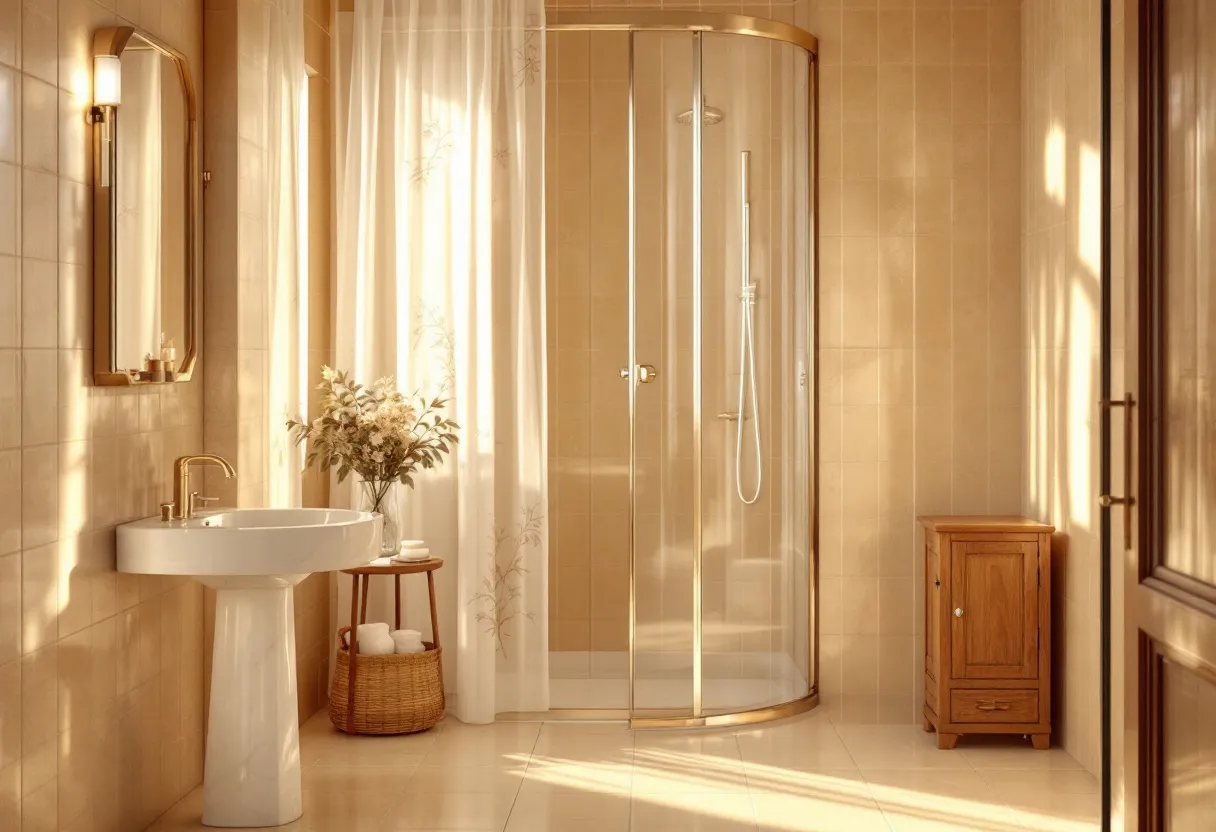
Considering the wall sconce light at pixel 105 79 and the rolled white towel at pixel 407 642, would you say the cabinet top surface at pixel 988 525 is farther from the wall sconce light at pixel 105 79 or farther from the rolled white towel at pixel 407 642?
the wall sconce light at pixel 105 79

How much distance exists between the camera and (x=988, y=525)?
4172mm

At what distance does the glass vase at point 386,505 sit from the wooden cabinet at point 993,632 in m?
1.76

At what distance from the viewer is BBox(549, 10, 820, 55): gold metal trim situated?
4.30 meters

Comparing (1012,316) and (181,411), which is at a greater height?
(1012,316)

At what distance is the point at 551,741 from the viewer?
166 inches

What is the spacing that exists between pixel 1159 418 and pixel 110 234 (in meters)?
2.31

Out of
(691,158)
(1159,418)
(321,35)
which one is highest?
(321,35)

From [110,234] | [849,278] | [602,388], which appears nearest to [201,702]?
[110,234]

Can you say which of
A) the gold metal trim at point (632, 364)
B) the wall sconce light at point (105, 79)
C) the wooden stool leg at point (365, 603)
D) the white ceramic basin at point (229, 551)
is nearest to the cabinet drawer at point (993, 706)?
the gold metal trim at point (632, 364)

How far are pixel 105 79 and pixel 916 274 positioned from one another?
2.74 metres

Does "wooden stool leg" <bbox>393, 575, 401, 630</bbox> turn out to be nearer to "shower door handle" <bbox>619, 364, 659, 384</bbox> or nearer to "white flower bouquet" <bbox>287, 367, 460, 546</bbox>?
"white flower bouquet" <bbox>287, 367, 460, 546</bbox>

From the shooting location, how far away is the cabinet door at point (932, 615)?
4.20 metres

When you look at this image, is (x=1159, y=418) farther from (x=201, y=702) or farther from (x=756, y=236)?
(x=201, y=702)

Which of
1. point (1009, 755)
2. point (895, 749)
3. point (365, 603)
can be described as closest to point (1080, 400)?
point (1009, 755)
